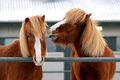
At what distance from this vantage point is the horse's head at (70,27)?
645cm

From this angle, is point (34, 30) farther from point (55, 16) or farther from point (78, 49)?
point (55, 16)

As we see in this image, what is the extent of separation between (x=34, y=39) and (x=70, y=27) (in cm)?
60

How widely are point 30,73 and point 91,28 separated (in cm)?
90

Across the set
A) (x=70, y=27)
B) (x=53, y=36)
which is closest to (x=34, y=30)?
(x=53, y=36)

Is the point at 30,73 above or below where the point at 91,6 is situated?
below

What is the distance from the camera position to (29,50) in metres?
6.18

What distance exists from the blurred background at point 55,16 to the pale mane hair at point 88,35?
6777 millimetres

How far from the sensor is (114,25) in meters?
16.6

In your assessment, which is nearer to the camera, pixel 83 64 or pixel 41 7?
pixel 83 64

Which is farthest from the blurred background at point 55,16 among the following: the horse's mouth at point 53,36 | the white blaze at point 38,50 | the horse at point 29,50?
the white blaze at point 38,50

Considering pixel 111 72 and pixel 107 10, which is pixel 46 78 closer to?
pixel 107 10

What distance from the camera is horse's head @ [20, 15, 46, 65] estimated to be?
5.93 m

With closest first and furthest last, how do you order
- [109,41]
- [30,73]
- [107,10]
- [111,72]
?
[30,73], [111,72], [109,41], [107,10]

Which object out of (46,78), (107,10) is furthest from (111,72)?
(107,10)
